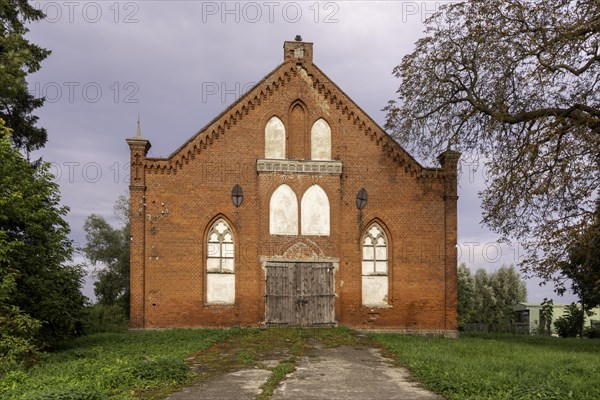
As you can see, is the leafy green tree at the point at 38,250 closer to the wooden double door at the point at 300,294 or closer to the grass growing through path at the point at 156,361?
the grass growing through path at the point at 156,361

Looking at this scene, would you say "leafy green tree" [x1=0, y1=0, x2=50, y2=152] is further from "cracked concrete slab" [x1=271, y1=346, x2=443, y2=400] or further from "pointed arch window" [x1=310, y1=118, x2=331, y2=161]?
"cracked concrete slab" [x1=271, y1=346, x2=443, y2=400]

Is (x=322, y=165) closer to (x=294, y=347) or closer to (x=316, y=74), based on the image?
(x=316, y=74)

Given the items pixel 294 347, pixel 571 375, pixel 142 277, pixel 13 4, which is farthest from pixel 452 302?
pixel 13 4

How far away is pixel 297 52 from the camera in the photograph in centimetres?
2258

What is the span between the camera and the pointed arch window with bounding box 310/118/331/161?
22.3 m

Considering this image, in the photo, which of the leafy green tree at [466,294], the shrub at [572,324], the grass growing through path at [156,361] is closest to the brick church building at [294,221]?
the grass growing through path at [156,361]

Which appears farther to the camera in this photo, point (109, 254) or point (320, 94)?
point (109, 254)

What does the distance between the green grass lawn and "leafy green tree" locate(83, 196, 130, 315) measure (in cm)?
2447

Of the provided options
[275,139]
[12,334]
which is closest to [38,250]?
[12,334]

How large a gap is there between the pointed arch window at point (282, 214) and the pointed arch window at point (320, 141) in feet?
6.13

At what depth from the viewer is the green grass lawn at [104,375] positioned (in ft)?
31.2

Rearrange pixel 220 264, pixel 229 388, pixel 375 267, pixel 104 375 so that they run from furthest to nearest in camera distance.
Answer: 1. pixel 375 267
2. pixel 220 264
3. pixel 104 375
4. pixel 229 388

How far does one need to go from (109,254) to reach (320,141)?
24655 mm

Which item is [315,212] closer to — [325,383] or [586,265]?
[586,265]
